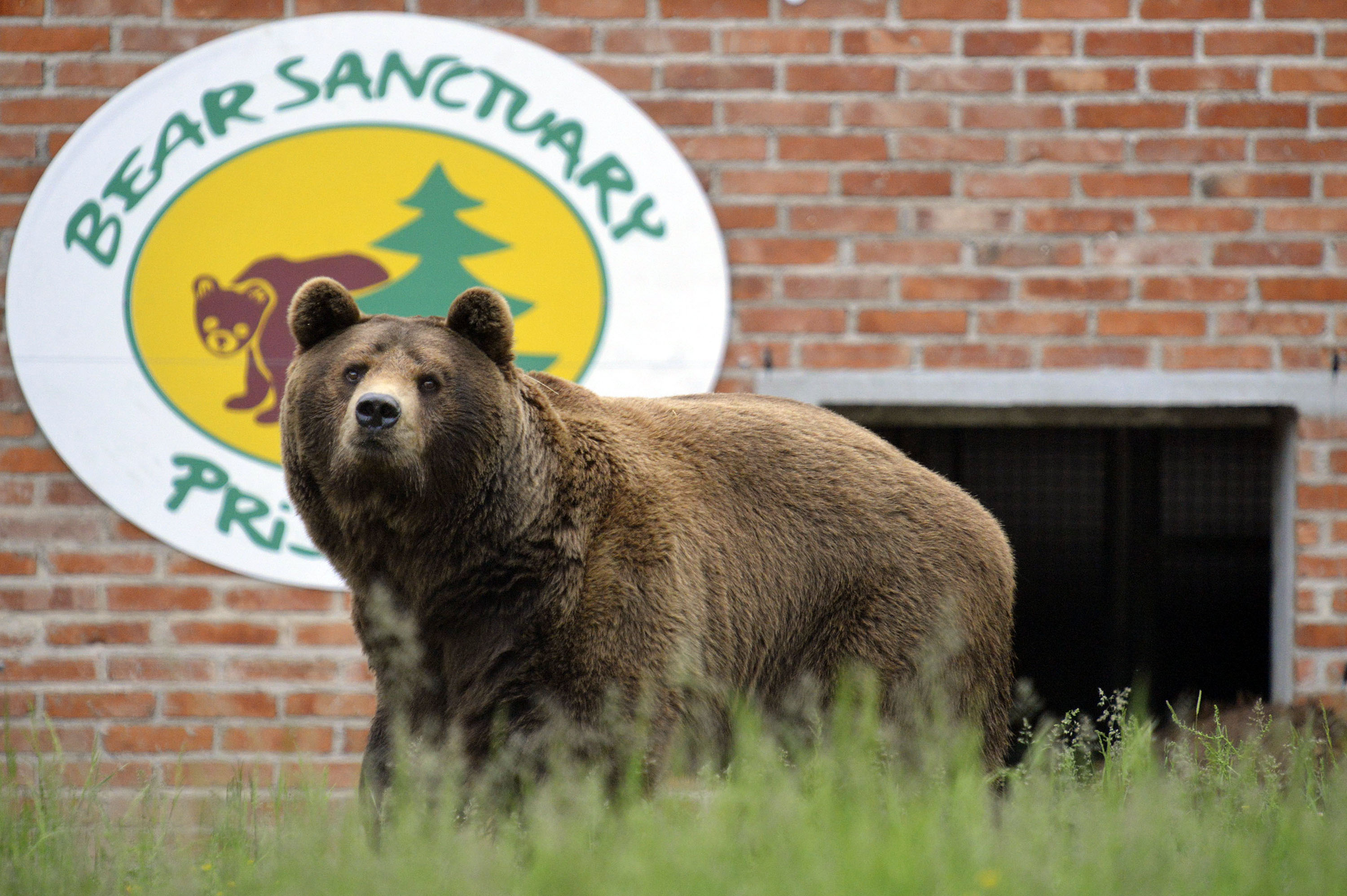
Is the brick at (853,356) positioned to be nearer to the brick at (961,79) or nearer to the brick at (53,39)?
the brick at (961,79)

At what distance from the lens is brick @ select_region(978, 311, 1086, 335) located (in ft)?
13.5

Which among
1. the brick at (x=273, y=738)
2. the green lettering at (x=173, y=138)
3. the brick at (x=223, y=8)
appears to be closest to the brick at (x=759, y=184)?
the brick at (x=223, y=8)

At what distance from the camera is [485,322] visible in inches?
102

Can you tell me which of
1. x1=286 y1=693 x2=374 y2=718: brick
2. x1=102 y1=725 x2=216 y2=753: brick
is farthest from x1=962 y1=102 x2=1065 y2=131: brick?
x1=102 y1=725 x2=216 y2=753: brick

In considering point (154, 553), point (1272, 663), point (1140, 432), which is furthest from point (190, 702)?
point (1140, 432)

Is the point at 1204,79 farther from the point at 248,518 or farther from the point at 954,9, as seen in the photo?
the point at 248,518

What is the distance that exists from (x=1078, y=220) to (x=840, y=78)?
0.89m

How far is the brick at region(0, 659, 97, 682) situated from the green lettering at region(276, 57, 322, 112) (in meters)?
1.89

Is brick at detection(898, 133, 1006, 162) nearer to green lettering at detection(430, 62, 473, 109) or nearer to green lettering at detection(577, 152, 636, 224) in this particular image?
green lettering at detection(577, 152, 636, 224)

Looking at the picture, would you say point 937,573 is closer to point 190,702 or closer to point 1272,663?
point 1272,663

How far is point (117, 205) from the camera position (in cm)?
409

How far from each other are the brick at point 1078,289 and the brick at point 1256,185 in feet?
1.31

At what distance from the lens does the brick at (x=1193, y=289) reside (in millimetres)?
4086

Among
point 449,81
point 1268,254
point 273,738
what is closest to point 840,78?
point 449,81
